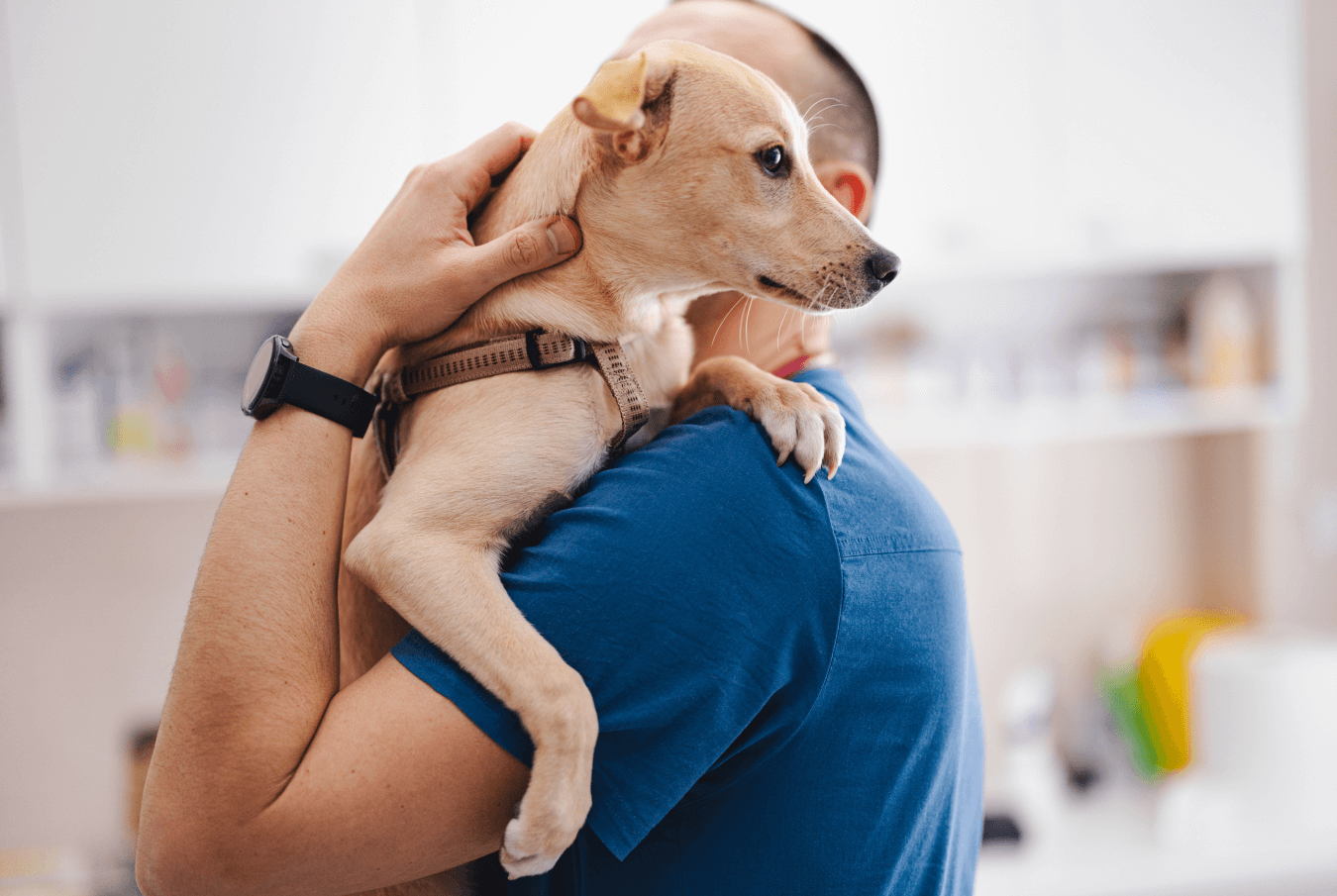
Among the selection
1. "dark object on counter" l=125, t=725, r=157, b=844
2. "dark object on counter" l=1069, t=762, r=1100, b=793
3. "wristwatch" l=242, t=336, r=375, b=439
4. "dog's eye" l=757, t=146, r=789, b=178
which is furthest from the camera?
"dark object on counter" l=1069, t=762, r=1100, b=793

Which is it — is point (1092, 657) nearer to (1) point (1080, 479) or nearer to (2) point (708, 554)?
(1) point (1080, 479)

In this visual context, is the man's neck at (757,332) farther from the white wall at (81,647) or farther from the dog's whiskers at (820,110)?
the white wall at (81,647)

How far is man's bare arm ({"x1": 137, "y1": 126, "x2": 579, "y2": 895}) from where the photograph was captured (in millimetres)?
564

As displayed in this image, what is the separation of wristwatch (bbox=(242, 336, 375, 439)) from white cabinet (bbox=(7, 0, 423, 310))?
1.21 meters

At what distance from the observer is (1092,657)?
8.43 ft

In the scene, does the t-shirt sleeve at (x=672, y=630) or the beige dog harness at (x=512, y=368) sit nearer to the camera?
the t-shirt sleeve at (x=672, y=630)

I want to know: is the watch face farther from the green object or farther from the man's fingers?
the green object

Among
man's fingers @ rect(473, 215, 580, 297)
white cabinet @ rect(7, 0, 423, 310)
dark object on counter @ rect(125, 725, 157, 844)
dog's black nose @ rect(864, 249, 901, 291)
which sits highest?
white cabinet @ rect(7, 0, 423, 310)

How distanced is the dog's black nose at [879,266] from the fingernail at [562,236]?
241mm

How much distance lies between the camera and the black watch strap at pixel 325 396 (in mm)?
670

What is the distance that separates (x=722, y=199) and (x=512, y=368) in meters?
0.22

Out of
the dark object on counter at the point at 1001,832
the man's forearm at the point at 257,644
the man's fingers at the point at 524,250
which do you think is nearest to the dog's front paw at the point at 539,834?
the man's forearm at the point at 257,644

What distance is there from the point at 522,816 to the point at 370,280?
0.41m

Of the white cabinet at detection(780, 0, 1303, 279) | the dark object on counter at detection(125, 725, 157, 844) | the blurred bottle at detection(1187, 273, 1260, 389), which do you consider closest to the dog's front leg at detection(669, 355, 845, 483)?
the white cabinet at detection(780, 0, 1303, 279)
